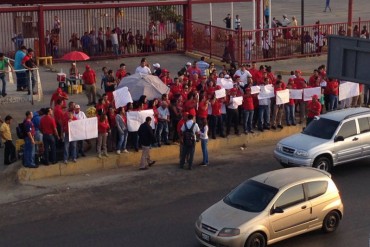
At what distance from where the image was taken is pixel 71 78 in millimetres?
27578

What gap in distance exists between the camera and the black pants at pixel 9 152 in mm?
20219

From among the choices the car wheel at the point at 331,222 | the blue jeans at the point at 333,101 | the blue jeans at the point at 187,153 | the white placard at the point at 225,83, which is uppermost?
the white placard at the point at 225,83

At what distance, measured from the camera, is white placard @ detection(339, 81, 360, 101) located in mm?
25703

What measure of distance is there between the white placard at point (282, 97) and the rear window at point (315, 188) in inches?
337

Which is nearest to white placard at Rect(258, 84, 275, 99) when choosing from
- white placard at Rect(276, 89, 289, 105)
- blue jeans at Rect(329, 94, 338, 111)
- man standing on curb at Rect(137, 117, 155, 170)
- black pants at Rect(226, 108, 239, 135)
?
white placard at Rect(276, 89, 289, 105)

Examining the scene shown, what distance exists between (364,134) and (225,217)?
24.3 feet

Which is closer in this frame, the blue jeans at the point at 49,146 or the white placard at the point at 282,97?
the blue jeans at the point at 49,146

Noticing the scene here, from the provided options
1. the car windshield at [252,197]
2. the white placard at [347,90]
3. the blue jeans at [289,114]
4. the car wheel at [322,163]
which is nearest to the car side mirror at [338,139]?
the car wheel at [322,163]

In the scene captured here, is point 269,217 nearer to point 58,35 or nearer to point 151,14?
point 58,35

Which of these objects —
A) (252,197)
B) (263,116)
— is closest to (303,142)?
(263,116)

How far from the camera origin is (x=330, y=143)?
20.2 meters

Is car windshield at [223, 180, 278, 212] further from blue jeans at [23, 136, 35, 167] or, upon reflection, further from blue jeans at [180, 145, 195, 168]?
blue jeans at [23, 136, 35, 167]

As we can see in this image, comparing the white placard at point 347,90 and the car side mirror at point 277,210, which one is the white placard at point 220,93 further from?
the car side mirror at point 277,210

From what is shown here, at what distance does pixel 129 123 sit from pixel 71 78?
688 centimetres
